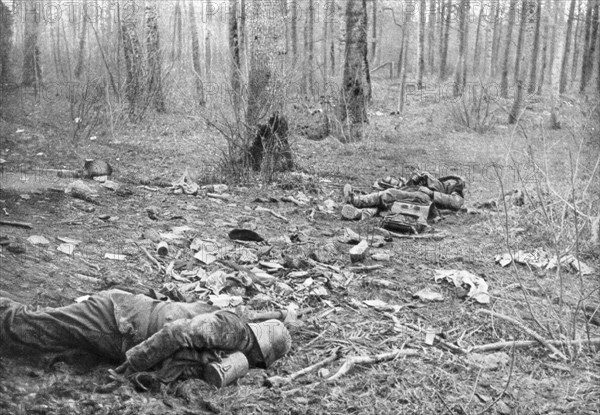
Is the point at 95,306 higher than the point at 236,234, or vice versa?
the point at 95,306

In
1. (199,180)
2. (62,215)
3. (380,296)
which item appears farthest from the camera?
(199,180)

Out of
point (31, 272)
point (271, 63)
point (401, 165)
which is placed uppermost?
point (271, 63)

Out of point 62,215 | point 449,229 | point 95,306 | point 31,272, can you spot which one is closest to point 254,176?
point 449,229

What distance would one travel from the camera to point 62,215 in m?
4.72

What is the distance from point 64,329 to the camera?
2.47 metres

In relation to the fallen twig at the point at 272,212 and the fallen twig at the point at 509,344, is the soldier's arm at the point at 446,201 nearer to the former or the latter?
the fallen twig at the point at 272,212

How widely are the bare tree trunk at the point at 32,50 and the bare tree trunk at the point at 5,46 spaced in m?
0.39

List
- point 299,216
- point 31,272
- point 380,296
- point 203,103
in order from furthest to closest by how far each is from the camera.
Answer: point 203,103, point 299,216, point 380,296, point 31,272

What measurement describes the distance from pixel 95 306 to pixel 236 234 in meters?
2.31

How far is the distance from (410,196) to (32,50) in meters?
10.0

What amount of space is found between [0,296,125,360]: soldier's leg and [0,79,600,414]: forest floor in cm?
7

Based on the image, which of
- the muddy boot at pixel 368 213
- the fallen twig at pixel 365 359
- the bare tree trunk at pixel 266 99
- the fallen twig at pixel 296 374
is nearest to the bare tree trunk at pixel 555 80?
the bare tree trunk at pixel 266 99

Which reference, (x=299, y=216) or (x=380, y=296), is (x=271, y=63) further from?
(x=380, y=296)

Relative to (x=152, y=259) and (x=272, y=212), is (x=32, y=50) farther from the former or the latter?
(x=152, y=259)
